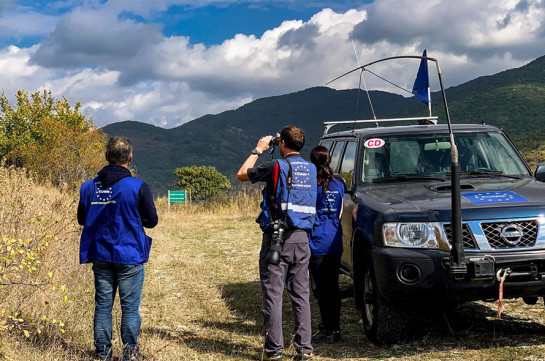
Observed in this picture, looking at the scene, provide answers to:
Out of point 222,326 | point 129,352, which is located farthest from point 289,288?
point 222,326

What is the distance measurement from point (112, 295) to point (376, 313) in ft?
7.18

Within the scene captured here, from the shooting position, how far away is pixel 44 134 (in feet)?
149

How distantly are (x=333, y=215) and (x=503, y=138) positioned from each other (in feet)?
7.16

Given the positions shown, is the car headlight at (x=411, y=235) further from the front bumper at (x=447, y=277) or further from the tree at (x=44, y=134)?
the tree at (x=44, y=134)

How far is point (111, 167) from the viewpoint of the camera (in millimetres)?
4820

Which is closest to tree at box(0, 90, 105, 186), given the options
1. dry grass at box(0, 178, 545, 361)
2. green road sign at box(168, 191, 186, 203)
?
green road sign at box(168, 191, 186, 203)

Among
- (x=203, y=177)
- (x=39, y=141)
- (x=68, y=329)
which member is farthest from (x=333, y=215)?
(x=203, y=177)

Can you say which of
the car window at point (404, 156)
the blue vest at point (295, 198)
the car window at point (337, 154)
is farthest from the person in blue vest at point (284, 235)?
the car window at point (337, 154)

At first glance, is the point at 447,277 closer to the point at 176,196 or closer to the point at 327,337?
the point at 327,337

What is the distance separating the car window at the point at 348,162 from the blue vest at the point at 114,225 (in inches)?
101

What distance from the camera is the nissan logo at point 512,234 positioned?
474 cm

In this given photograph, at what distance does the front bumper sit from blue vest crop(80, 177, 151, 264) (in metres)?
1.95

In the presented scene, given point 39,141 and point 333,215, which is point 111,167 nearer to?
point 333,215

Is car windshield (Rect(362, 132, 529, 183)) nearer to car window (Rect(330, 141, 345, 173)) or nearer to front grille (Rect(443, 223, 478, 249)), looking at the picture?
car window (Rect(330, 141, 345, 173))
